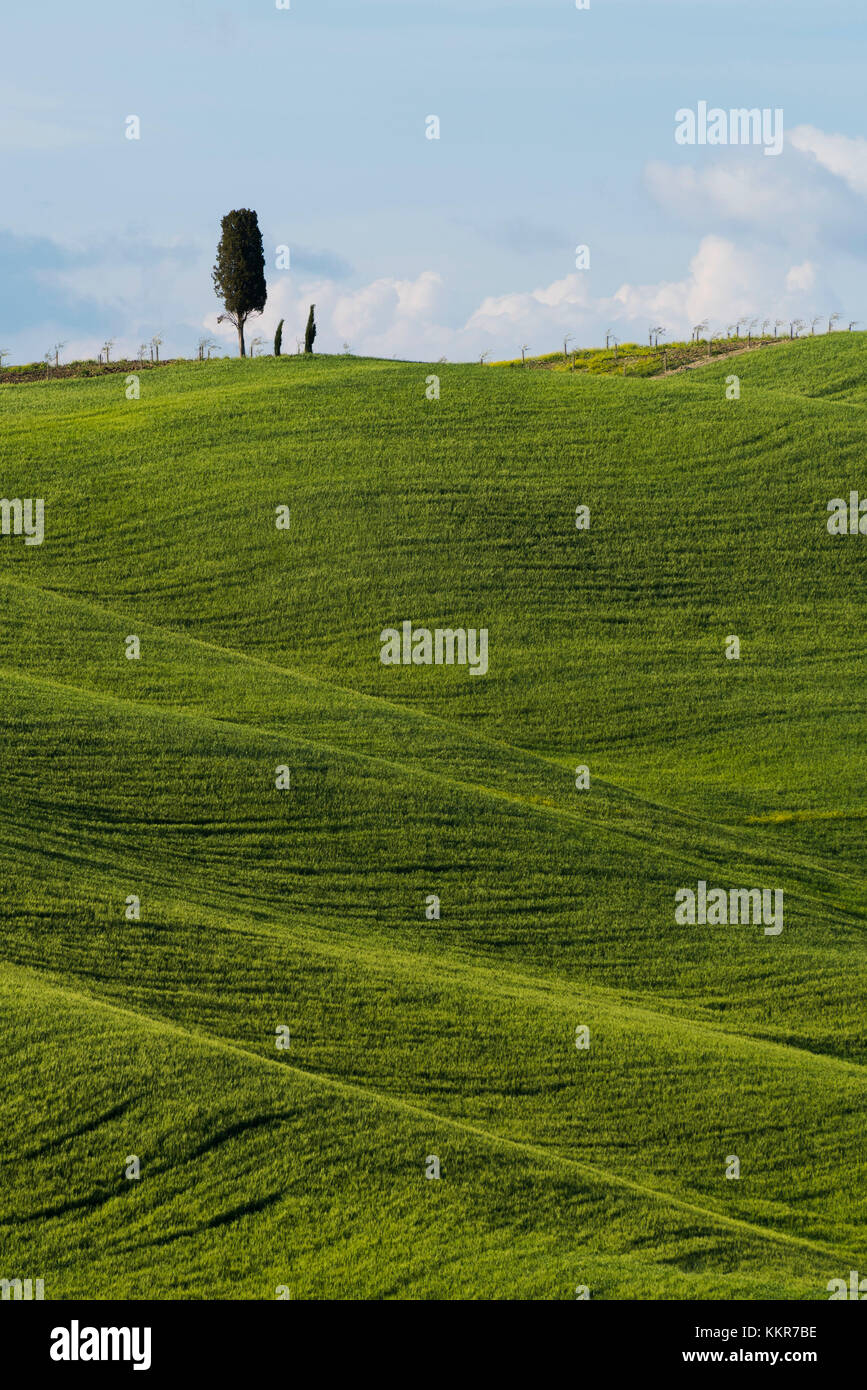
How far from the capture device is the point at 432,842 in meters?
28.3

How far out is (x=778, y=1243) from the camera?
16.3 meters

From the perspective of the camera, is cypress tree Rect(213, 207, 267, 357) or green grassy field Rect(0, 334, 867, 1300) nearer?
green grassy field Rect(0, 334, 867, 1300)

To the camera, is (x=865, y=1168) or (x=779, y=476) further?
(x=779, y=476)

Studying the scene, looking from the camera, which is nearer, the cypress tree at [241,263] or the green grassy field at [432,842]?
the green grassy field at [432,842]

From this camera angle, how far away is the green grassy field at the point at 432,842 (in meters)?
15.3

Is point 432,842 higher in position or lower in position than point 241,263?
lower

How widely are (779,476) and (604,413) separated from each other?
9017mm

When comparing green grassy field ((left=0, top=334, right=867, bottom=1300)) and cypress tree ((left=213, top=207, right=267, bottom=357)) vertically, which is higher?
cypress tree ((left=213, top=207, right=267, bottom=357))

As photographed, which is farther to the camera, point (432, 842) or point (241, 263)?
point (241, 263)

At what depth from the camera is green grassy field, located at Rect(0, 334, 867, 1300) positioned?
50.3 feet

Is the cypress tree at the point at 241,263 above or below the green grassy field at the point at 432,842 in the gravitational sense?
above
